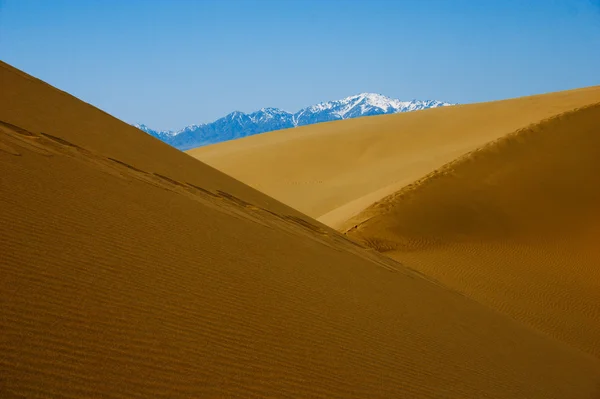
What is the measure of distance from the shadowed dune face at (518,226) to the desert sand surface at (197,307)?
9.22 feet

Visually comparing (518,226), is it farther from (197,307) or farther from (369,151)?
(369,151)

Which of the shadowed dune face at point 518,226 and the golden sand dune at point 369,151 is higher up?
the golden sand dune at point 369,151

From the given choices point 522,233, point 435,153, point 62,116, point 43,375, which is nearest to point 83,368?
point 43,375

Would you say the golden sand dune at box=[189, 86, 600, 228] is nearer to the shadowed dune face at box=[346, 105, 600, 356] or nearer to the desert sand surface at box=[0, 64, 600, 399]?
the shadowed dune face at box=[346, 105, 600, 356]

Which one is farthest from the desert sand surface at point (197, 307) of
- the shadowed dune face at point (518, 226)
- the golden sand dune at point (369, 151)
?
the golden sand dune at point (369, 151)

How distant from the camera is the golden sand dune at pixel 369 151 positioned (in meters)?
24.9

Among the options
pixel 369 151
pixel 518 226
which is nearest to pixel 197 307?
pixel 518 226

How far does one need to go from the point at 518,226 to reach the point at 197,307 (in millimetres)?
13032

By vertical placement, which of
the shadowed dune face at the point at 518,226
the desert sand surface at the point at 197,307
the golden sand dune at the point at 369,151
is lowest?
the desert sand surface at the point at 197,307

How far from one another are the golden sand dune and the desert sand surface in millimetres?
13980

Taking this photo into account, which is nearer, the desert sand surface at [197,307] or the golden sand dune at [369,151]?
the desert sand surface at [197,307]

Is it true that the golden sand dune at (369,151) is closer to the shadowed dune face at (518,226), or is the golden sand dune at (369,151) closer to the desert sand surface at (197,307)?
the shadowed dune face at (518,226)

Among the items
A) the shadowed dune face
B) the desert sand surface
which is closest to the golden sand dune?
the shadowed dune face

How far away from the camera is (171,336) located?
12.5 ft
